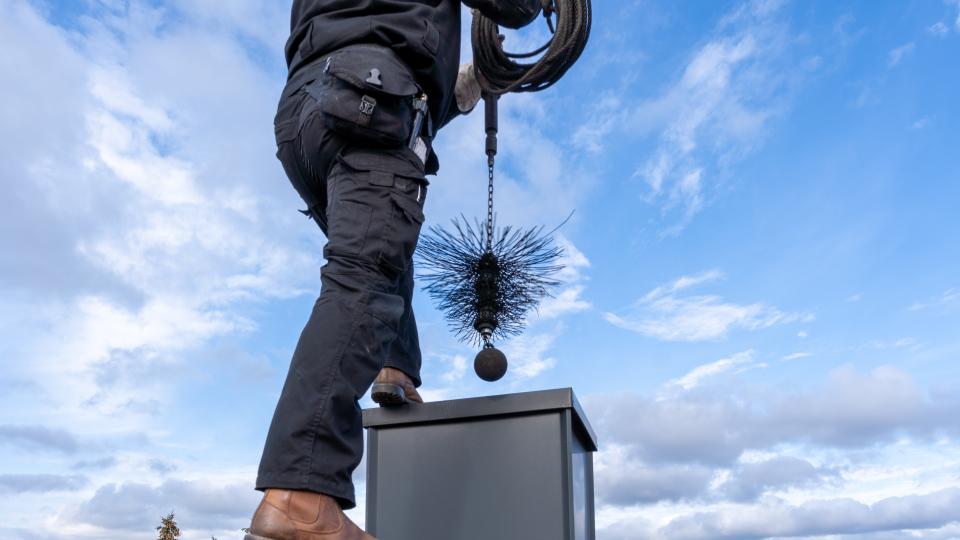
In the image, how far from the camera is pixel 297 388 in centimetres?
182

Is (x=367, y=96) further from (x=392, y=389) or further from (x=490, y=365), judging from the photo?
(x=490, y=365)

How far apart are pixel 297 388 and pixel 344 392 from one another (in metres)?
0.09

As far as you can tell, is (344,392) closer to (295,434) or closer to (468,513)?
(295,434)

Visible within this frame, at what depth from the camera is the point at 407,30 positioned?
2.12 m

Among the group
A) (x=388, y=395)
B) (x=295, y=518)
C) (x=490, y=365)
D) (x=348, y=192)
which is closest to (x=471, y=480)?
(x=388, y=395)

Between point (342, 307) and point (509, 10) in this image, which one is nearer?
point (342, 307)

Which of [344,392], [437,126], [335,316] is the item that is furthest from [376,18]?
[344,392]

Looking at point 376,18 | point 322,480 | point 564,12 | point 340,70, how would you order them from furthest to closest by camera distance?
point 564,12, point 376,18, point 340,70, point 322,480

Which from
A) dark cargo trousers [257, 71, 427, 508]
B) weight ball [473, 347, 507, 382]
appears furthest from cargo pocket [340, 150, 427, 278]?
weight ball [473, 347, 507, 382]

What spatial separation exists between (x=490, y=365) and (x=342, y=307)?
3.20ft

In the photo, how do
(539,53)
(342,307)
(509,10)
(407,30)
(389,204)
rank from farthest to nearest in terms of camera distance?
(539,53) → (509,10) → (407,30) → (389,204) → (342,307)

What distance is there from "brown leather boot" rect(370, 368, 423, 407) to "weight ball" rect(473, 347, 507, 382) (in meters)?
0.25

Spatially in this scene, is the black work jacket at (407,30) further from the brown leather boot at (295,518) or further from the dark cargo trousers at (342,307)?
the brown leather boot at (295,518)

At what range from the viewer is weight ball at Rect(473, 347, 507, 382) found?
2789mm
